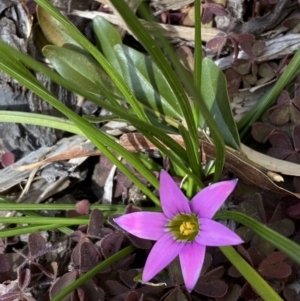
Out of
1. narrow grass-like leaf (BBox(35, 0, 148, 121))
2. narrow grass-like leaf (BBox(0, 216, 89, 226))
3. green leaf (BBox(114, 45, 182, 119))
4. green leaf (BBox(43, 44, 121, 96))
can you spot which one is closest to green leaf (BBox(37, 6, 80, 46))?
green leaf (BBox(43, 44, 121, 96))

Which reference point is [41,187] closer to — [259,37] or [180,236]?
[180,236]

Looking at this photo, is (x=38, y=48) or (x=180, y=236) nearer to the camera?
(x=180, y=236)

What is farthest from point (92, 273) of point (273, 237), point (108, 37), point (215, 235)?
point (108, 37)

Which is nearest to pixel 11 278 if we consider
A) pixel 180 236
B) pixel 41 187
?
pixel 41 187

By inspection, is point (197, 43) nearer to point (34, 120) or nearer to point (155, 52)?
point (155, 52)

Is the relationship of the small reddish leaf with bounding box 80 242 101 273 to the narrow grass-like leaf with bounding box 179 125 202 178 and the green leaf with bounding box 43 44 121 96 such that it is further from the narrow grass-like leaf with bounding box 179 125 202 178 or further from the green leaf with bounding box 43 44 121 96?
the green leaf with bounding box 43 44 121 96
